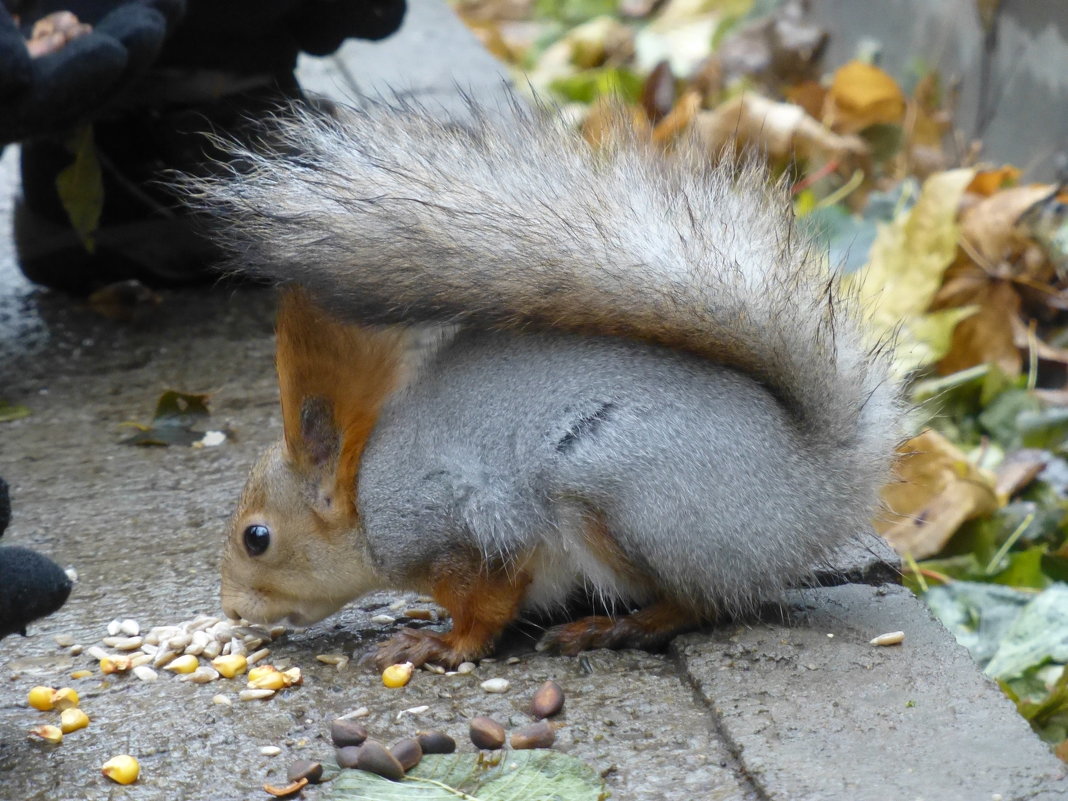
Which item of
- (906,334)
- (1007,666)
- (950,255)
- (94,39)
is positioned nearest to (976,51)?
(950,255)

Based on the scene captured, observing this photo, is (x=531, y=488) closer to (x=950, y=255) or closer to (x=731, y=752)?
(x=731, y=752)

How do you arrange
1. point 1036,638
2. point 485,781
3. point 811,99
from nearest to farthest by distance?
point 485,781, point 1036,638, point 811,99

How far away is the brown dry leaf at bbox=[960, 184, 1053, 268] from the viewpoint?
132 inches

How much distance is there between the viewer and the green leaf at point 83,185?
10.6 ft

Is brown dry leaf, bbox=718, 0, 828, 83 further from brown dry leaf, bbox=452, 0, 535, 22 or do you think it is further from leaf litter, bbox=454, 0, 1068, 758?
brown dry leaf, bbox=452, 0, 535, 22

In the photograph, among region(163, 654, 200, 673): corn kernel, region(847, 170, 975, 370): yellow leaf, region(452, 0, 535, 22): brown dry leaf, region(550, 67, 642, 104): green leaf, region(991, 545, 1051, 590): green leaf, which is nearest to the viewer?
region(163, 654, 200, 673): corn kernel

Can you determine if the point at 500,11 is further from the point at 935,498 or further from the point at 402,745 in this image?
the point at 402,745

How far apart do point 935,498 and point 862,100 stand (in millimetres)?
1937

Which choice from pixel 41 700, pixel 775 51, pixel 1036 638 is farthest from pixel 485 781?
pixel 775 51

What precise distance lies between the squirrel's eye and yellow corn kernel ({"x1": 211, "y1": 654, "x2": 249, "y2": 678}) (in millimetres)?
162

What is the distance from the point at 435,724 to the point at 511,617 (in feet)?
0.74

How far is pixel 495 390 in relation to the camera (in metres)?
1.90

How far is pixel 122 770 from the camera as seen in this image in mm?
1705

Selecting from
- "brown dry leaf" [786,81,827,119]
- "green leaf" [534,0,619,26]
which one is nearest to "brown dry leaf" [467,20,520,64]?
"green leaf" [534,0,619,26]
